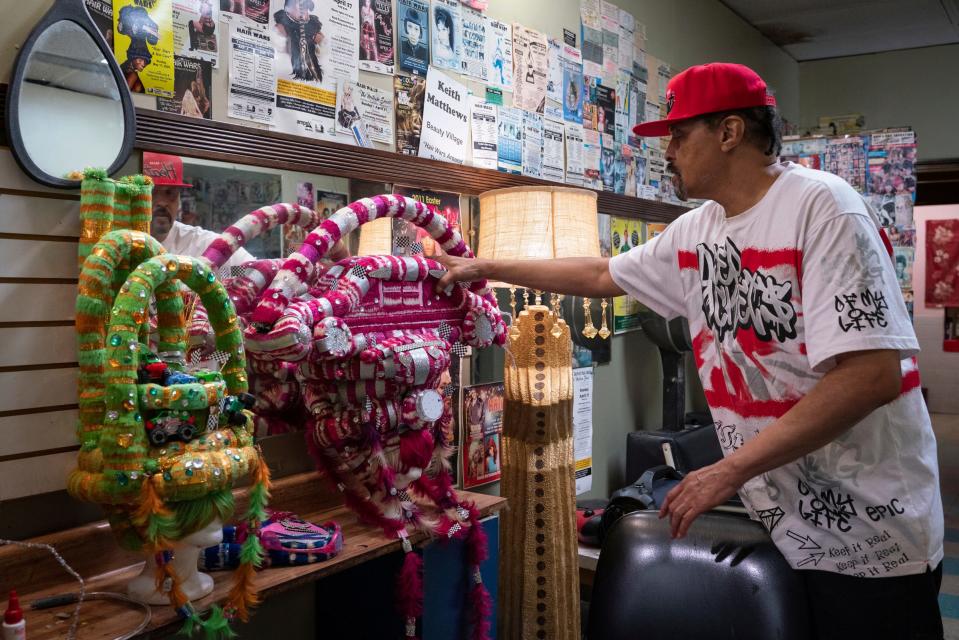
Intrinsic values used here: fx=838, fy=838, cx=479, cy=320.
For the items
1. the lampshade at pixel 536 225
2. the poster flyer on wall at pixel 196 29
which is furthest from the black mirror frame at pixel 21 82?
the lampshade at pixel 536 225

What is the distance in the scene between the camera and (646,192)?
12.6 feet

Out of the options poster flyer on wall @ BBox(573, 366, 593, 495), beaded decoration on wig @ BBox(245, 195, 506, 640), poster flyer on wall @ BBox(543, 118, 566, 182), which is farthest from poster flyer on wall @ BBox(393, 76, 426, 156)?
poster flyer on wall @ BBox(573, 366, 593, 495)

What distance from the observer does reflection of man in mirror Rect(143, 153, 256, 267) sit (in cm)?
173

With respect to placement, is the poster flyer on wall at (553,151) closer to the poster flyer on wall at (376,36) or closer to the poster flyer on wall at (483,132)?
the poster flyer on wall at (483,132)

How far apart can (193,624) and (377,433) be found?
52 cm

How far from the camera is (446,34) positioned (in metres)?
2.54

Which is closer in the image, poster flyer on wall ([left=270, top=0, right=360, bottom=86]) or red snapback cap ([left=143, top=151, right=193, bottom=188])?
red snapback cap ([left=143, top=151, right=193, bottom=188])

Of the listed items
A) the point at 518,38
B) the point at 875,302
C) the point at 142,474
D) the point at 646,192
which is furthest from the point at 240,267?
the point at 646,192

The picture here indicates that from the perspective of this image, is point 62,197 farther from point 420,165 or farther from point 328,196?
point 420,165

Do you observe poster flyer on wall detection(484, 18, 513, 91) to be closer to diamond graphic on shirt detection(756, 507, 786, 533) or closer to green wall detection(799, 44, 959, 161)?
diamond graphic on shirt detection(756, 507, 786, 533)

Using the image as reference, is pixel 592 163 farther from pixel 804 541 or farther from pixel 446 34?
pixel 804 541

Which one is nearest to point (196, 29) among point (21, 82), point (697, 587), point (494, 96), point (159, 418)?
point (21, 82)

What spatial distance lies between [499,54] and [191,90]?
A: 49.1 inches

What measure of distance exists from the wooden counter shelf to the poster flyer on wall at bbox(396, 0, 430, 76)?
1315 mm
